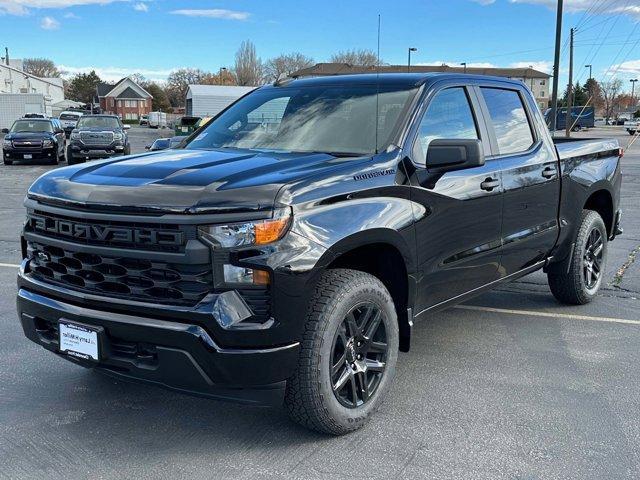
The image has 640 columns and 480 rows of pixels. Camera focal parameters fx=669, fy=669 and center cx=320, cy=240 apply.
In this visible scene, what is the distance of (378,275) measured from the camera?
3834mm

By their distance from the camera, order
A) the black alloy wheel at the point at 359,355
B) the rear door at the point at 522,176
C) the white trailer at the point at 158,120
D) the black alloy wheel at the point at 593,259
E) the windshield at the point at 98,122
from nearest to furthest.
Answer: the black alloy wheel at the point at 359,355
the rear door at the point at 522,176
the black alloy wheel at the point at 593,259
the windshield at the point at 98,122
the white trailer at the point at 158,120

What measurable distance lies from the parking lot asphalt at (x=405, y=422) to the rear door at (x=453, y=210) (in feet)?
1.99

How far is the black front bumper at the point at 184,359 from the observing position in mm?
2941

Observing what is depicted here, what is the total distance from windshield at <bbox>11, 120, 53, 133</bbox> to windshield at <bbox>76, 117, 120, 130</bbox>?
1.54 metres

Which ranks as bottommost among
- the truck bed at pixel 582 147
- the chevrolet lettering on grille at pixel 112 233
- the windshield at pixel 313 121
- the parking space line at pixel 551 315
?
the parking space line at pixel 551 315

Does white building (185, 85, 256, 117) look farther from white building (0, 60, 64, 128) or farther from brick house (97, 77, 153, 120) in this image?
brick house (97, 77, 153, 120)

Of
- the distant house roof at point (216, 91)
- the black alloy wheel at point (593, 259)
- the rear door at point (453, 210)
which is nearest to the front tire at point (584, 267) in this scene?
the black alloy wheel at point (593, 259)

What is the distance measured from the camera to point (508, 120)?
4891 millimetres

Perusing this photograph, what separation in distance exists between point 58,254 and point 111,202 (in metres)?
0.51

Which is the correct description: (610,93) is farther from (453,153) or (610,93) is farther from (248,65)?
(453,153)

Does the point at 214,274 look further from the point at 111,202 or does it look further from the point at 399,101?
the point at 399,101

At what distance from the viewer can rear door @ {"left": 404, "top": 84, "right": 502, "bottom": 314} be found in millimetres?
3855

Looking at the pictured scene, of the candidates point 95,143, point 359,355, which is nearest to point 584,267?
point 359,355

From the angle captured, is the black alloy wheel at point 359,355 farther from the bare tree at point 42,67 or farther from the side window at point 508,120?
the bare tree at point 42,67
